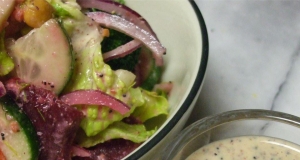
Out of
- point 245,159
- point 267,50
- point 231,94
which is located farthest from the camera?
point 267,50

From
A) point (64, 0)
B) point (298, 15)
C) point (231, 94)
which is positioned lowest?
point (231, 94)

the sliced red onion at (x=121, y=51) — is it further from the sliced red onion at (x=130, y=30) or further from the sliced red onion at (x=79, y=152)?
the sliced red onion at (x=79, y=152)

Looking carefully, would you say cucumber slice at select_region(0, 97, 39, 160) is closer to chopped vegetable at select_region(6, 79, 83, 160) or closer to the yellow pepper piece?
chopped vegetable at select_region(6, 79, 83, 160)

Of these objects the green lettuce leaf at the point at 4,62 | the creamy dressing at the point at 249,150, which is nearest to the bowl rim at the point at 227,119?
the creamy dressing at the point at 249,150

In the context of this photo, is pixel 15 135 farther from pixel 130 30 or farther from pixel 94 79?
pixel 130 30

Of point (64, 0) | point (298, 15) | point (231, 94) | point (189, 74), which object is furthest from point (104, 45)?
point (298, 15)

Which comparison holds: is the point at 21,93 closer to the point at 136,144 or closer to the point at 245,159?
the point at 136,144

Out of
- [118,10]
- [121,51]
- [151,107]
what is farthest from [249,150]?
[118,10]
